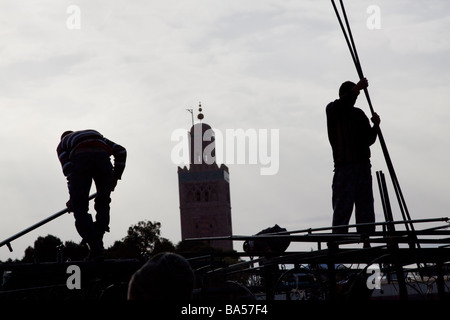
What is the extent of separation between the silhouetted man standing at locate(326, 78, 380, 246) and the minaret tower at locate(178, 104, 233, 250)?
145 m

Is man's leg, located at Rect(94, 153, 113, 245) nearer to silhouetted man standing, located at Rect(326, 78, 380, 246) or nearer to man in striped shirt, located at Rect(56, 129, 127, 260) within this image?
man in striped shirt, located at Rect(56, 129, 127, 260)

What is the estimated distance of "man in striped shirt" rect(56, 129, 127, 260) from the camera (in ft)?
Answer: 28.3

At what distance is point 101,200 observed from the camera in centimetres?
884

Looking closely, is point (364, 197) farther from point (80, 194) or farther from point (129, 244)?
point (129, 244)

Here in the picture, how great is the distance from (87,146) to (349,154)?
8.34ft

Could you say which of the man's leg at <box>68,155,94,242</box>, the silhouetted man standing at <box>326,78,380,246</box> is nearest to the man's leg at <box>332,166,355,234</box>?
the silhouetted man standing at <box>326,78,380,246</box>

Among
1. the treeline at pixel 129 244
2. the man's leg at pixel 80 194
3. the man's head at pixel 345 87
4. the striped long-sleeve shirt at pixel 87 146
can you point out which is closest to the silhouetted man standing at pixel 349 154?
the man's head at pixel 345 87

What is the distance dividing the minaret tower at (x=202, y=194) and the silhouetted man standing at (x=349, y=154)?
475 feet

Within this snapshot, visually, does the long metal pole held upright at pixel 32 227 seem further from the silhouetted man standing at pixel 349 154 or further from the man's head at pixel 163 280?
the man's head at pixel 163 280

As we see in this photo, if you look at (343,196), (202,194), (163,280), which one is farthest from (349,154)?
Answer: (202,194)

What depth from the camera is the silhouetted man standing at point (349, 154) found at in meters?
8.48
